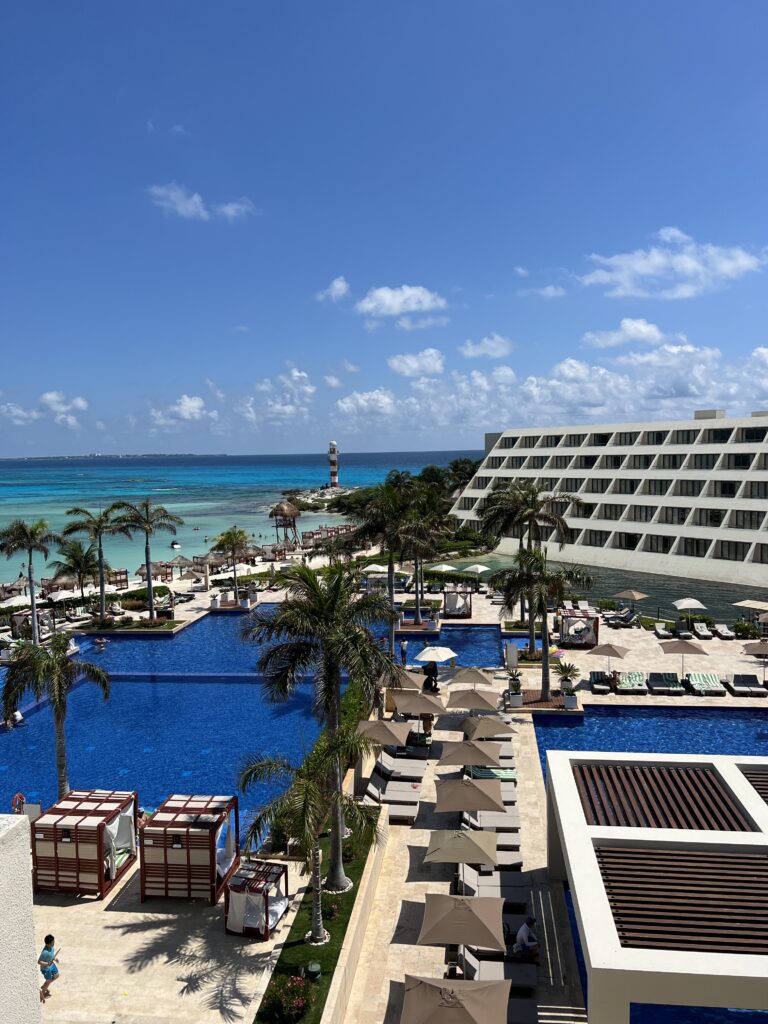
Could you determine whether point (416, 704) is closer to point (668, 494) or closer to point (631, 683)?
point (631, 683)

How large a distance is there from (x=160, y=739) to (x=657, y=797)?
17815mm

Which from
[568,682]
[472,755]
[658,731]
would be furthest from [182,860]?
[568,682]

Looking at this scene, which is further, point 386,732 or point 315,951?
point 386,732

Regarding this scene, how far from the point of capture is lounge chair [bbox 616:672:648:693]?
29297 mm

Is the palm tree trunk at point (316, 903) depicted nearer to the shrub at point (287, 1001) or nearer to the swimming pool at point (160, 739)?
the shrub at point (287, 1001)

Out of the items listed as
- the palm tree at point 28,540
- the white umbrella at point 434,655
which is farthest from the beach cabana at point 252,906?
the palm tree at point 28,540

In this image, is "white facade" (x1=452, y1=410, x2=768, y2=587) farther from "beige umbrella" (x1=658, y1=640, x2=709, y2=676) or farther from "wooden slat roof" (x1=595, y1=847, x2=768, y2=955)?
"wooden slat roof" (x1=595, y1=847, x2=768, y2=955)

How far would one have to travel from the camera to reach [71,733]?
1056 inches

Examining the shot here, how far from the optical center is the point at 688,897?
38.6ft

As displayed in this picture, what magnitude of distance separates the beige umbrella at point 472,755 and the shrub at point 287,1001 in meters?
8.94

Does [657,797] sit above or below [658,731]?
above

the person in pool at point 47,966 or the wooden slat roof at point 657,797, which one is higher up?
the wooden slat roof at point 657,797

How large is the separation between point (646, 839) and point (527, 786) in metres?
8.97

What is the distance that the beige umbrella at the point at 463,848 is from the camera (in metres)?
15.9
